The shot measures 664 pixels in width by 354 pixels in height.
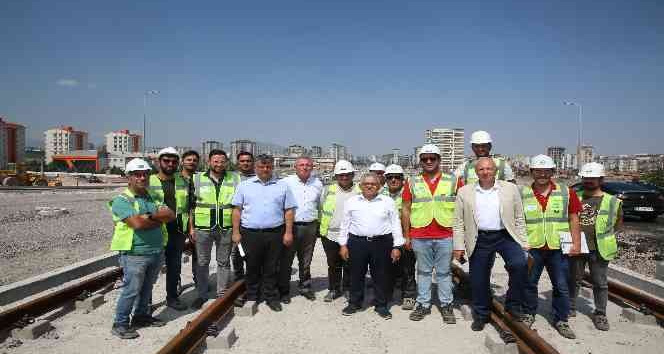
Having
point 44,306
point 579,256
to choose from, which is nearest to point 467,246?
point 579,256

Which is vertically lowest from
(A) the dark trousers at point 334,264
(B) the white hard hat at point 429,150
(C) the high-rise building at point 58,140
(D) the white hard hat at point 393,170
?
(A) the dark trousers at point 334,264

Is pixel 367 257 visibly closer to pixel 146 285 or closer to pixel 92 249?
pixel 146 285

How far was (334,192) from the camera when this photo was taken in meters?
5.96

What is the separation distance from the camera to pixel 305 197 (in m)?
5.83

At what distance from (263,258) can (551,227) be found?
336cm

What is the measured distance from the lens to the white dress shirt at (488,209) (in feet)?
14.9

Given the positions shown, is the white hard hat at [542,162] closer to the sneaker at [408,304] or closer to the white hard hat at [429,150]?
the white hard hat at [429,150]

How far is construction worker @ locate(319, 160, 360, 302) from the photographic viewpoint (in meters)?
5.67

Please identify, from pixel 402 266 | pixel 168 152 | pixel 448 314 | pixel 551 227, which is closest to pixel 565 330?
pixel 551 227

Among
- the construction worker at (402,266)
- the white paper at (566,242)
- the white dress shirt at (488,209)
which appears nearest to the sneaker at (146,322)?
the construction worker at (402,266)

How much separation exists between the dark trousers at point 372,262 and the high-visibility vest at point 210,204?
1.64m

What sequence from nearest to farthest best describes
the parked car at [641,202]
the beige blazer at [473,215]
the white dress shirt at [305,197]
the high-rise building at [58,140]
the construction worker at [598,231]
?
1. the beige blazer at [473,215]
2. the construction worker at [598,231]
3. the white dress shirt at [305,197]
4. the parked car at [641,202]
5. the high-rise building at [58,140]

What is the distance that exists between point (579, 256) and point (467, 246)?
4.42ft

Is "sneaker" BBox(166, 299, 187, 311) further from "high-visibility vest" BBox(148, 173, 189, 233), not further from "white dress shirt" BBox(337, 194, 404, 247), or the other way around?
"white dress shirt" BBox(337, 194, 404, 247)
